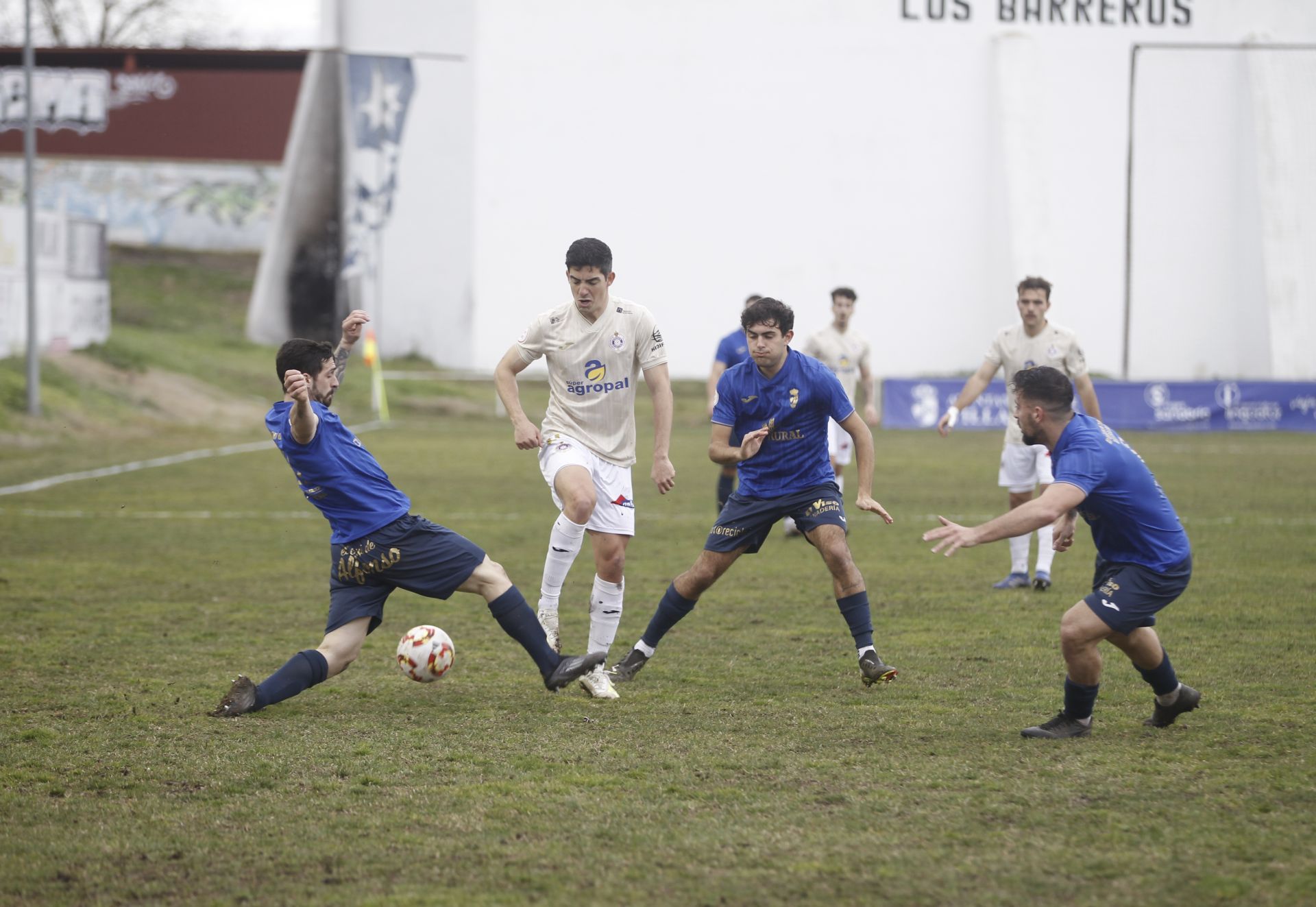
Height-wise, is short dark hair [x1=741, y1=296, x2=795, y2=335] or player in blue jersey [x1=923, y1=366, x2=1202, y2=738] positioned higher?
short dark hair [x1=741, y1=296, x2=795, y2=335]

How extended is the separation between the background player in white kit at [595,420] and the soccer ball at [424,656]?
0.81m

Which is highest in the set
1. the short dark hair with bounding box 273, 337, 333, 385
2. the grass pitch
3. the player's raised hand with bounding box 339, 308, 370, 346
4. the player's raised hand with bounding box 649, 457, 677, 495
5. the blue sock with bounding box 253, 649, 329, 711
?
the player's raised hand with bounding box 339, 308, 370, 346

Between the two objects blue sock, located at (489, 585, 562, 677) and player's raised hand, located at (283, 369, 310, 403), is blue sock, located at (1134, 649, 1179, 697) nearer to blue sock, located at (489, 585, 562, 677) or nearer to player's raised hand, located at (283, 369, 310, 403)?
blue sock, located at (489, 585, 562, 677)

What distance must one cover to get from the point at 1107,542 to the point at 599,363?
264 centimetres

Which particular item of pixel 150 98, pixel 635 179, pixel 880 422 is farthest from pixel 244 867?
pixel 150 98

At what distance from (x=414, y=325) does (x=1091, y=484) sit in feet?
114

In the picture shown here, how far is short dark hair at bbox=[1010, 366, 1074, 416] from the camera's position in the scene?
5.32 metres

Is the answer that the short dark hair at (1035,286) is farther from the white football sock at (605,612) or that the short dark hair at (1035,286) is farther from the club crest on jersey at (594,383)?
the white football sock at (605,612)

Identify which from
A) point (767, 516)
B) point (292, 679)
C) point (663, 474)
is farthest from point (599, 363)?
point (292, 679)

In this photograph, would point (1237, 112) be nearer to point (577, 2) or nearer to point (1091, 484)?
point (577, 2)

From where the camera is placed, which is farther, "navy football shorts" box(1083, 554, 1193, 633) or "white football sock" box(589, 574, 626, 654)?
"white football sock" box(589, 574, 626, 654)

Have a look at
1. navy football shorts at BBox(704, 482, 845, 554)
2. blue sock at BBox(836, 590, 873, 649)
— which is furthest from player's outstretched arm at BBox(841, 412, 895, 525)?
blue sock at BBox(836, 590, 873, 649)

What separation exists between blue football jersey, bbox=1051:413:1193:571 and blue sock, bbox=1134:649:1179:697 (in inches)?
17.8

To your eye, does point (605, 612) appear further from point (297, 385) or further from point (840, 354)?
point (840, 354)
